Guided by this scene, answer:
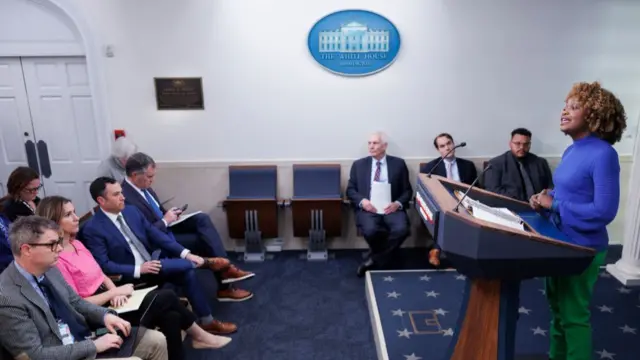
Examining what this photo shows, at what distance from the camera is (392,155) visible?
443 centimetres

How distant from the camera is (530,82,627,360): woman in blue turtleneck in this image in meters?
1.94

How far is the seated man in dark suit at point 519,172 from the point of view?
13.1 ft

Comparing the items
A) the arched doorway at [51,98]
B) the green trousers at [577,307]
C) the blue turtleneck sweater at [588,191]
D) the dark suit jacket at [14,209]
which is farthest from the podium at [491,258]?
the arched doorway at [51,98]

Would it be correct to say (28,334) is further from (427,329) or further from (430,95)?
(430,95)

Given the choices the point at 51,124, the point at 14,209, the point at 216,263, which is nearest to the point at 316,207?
the point at 216,263

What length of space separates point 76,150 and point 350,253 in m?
2.96

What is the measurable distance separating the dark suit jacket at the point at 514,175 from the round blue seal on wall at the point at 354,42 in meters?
1.39

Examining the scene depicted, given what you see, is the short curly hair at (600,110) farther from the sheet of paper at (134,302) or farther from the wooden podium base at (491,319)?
the sheet of paper at (134,302)

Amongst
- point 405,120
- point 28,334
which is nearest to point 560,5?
point 405,120

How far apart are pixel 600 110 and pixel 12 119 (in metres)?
4.94

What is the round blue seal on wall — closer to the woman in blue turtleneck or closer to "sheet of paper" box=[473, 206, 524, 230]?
the woman in blue turtleneck

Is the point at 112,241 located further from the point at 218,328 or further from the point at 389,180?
the point at 389,180

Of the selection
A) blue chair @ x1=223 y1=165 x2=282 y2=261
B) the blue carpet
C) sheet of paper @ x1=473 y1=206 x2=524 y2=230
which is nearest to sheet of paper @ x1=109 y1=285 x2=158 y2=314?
the blue carpet

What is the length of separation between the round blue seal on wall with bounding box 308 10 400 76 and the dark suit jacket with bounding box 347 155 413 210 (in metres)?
0.86
